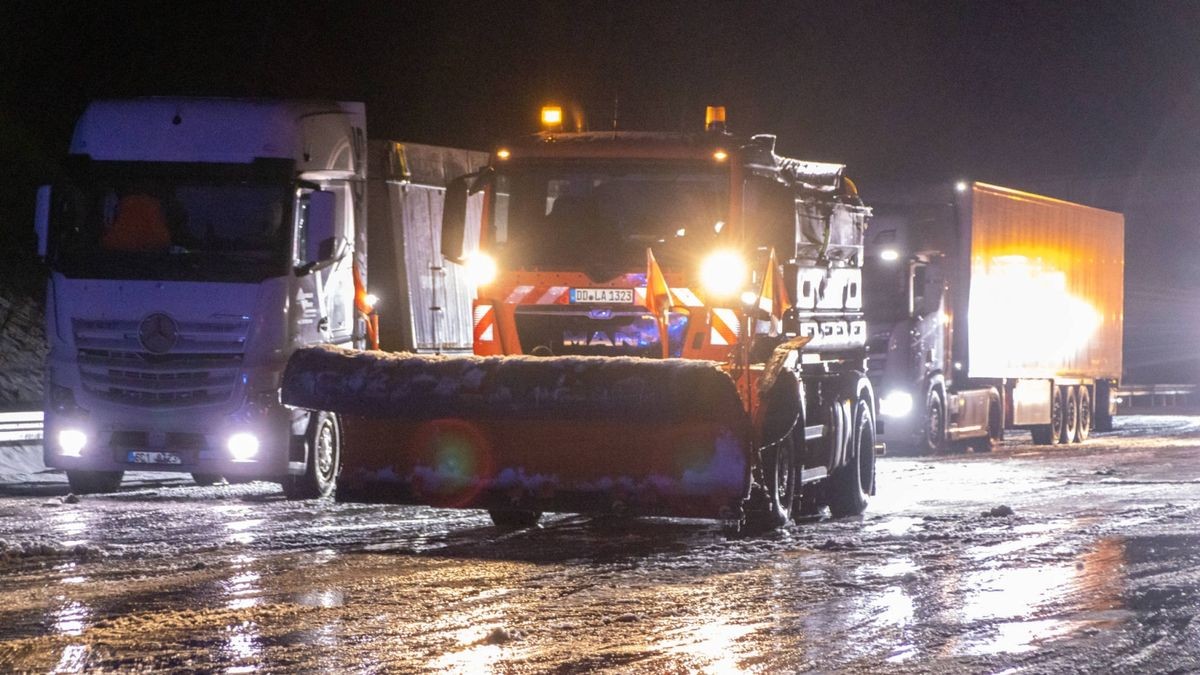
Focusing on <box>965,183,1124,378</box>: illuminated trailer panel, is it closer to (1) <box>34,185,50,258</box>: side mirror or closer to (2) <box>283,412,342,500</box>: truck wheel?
(2) <box>283,412,342,500</box>: truck wheel

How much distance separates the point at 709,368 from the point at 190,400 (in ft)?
19.4

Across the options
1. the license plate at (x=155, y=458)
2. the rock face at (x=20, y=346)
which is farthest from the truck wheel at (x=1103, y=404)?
the license plate at (x=155, y=458)

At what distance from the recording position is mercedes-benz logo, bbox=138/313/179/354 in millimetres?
16438

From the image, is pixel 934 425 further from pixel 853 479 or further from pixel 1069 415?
pixel 853 479

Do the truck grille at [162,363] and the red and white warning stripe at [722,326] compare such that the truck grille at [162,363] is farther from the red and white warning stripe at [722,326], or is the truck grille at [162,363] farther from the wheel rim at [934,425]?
the wheel rim at [934,425]

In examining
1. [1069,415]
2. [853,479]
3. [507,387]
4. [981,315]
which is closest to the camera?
[507,387]

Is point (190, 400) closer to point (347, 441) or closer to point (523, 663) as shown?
point (347, 441)

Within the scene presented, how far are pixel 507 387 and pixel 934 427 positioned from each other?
47.0 feet

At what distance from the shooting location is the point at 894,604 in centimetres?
1007

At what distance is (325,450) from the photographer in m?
17.6

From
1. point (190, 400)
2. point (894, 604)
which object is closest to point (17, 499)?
Result: point (190, 400)

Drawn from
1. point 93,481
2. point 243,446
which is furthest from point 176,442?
point 93,481

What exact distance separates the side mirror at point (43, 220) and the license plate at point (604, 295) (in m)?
5.37

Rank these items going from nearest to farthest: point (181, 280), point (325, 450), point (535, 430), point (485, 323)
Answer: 1. point (535, 430)
2. point (485, 323)
3. point (181, 280)
4. point (325, 450)
